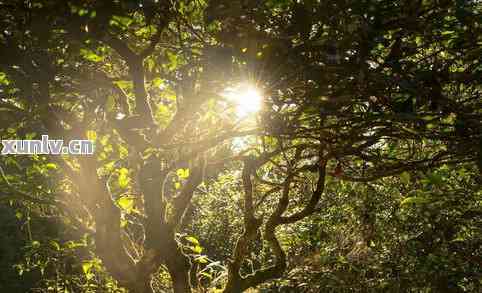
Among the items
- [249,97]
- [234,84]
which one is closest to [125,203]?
[234,84]

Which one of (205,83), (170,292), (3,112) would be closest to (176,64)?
(205,83)

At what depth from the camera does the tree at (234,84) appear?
331cm

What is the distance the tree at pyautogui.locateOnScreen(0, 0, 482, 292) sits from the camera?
10.8 ft

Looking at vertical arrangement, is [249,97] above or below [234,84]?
below

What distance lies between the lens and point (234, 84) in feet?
13.0

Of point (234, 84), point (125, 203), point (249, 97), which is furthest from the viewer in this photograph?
point (125, 203)

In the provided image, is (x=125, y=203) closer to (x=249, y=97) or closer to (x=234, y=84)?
(x=234, y=84)

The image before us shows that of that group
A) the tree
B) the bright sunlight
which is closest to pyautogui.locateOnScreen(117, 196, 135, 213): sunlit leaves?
the tree

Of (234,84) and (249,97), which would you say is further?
(234,84)

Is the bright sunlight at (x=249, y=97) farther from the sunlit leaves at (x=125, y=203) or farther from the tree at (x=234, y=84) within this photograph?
the sunlit leaves at (x=125, y=203)

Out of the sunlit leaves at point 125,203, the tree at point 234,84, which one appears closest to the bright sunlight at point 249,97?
the tree at point 234,84

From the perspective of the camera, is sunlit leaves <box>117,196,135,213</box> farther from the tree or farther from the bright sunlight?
the bright sunlight

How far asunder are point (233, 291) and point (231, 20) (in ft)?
13.9

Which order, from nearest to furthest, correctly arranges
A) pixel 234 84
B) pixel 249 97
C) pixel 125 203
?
pixel 249 97
pixel 234 84
pixel 125 203
